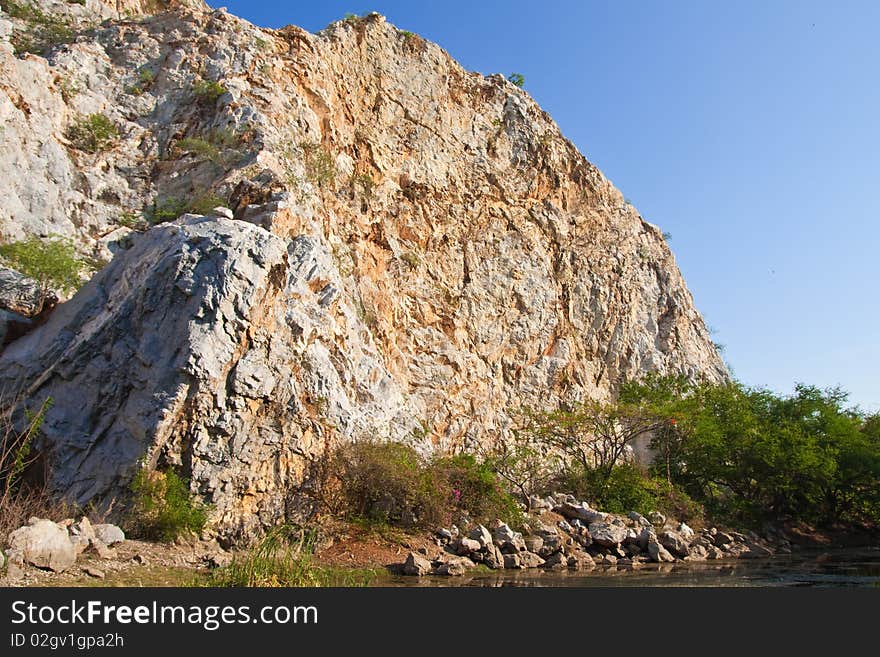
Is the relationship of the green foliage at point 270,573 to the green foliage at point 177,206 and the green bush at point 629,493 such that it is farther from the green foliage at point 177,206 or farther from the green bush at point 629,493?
the green bush at point 629,493

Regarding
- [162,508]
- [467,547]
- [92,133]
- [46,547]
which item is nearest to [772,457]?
[467,547]

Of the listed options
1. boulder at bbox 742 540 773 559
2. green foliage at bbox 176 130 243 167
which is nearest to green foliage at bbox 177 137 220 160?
green foliage at bbox 176 130 243 167

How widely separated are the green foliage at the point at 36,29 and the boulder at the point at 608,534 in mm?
25886

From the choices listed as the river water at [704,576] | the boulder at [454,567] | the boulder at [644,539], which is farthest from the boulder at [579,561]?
the boulder at [454,567]

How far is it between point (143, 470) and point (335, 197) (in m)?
15.1

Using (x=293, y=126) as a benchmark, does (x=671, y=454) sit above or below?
below

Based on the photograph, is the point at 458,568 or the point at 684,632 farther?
the point at 458,568

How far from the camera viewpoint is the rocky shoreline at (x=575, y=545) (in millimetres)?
14750

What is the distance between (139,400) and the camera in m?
12.9

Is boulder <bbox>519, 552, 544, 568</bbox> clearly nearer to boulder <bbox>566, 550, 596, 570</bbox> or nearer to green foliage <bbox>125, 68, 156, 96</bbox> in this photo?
boulder <bbox>566, 550, 596, 570</bbox>

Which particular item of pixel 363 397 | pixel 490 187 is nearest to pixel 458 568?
pixel 363 397

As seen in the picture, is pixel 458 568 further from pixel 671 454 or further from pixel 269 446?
pixel 671 454

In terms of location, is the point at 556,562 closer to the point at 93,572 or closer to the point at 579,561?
the point at 579,561

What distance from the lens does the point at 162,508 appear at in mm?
11734
